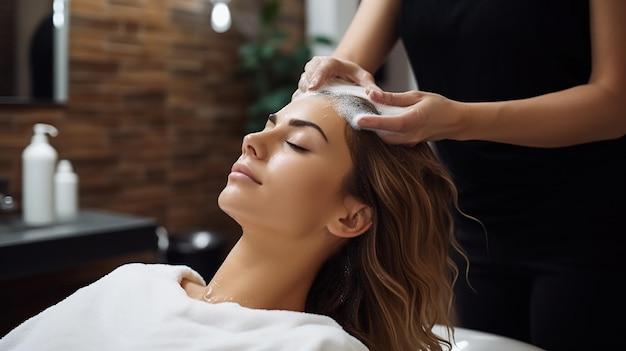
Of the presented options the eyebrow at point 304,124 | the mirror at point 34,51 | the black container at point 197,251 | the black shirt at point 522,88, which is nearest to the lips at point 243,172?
the eyebrow at point 304,124

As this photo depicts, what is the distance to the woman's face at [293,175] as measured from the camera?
3.55 feet

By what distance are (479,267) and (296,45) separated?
2997 millimetres

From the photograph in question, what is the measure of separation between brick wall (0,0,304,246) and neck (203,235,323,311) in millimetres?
1803

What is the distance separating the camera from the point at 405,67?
3.97 meters

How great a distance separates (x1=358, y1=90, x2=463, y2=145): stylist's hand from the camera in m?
0.95

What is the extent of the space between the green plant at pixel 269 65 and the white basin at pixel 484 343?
243 cm

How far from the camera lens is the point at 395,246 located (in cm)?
112

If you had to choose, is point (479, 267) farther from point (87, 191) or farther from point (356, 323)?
point (87, 191)

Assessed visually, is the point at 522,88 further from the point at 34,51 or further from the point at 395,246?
the point at 34,51

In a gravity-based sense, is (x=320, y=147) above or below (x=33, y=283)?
above

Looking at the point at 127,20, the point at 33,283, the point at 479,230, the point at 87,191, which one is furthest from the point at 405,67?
the point at 479,230

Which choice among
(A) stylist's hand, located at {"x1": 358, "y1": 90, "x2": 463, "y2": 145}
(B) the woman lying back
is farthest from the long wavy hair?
(A) stylist's hand, located at {"x1": 358, "y1": 90, "x2": 463, "y2": 145}

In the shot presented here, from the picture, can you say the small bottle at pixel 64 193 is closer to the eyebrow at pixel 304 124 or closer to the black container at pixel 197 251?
the black container at pixel 197 251

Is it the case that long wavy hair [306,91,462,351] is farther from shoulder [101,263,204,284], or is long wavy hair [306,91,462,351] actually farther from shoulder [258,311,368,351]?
shoulder [101,263,204,284]
